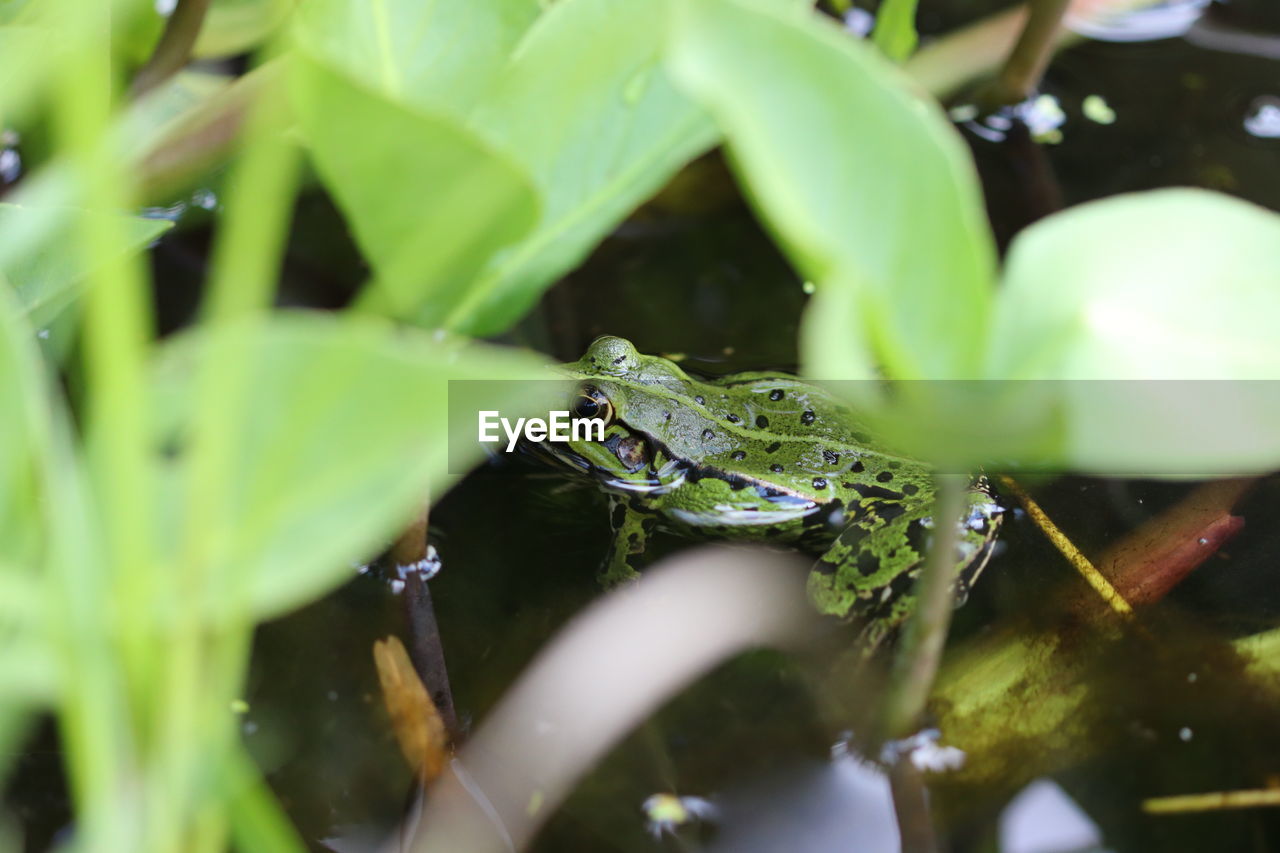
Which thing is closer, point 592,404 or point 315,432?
point 315,432

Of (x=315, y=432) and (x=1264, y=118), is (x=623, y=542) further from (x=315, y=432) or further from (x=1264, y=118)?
(x=1264, y=118)

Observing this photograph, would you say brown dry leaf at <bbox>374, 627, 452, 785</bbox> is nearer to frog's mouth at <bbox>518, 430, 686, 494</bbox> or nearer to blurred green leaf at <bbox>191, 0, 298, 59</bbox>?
frog's mouth at <bbox>518, 430, 686, 494</bbox>

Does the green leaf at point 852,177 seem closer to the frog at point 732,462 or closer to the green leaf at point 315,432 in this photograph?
the green leaf at point 315,432

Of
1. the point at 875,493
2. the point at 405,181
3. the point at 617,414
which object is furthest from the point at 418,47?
the point at 875,493

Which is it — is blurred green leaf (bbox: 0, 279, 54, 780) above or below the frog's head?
above

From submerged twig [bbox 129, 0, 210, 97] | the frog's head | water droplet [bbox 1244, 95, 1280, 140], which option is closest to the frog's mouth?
the frog's head

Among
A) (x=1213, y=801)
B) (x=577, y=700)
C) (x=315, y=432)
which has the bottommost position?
(x=1213, y=801)
